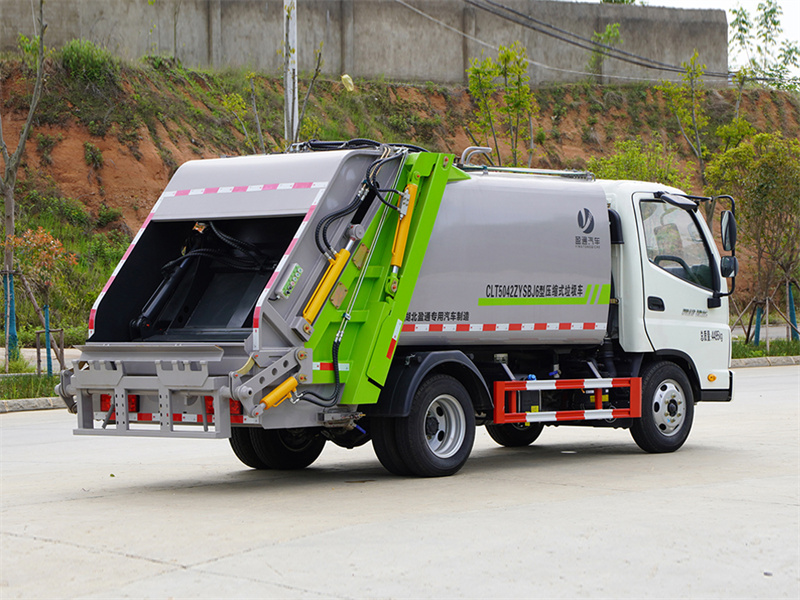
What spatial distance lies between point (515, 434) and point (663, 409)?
1.67m

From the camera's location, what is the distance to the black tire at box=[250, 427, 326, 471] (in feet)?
34.8

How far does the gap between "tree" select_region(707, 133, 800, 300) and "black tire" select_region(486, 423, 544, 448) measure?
706 inches

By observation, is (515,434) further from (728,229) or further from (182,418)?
(182,418)

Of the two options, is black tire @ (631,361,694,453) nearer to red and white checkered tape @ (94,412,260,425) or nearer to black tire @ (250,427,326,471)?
black tire @ (250,427,326,471)

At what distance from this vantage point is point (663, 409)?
11.8m

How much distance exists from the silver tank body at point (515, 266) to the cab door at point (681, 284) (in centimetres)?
67

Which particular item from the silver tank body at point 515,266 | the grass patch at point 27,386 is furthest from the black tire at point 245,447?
the grass patch at point 27,386

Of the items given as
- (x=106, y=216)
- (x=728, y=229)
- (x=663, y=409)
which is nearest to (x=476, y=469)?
(x=663, y=409)

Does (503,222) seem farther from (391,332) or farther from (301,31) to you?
(301,31)

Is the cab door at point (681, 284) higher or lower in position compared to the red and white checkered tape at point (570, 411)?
higher

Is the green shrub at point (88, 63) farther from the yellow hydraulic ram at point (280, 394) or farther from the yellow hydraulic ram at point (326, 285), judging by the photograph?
the yellow hydraulic ram at point (280, 394)

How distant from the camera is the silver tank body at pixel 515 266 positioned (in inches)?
396

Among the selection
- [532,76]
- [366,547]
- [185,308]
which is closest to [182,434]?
[185,308]

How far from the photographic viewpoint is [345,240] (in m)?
9.45
